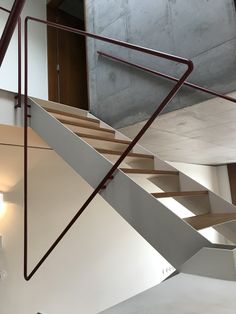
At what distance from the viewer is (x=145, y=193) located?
1.73m

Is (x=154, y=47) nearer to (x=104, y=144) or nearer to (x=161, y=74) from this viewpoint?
(x=161, y=74)

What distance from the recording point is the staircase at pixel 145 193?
5.19 feet

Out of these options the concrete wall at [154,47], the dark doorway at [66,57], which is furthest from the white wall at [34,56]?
the concrete wall at [154,47]

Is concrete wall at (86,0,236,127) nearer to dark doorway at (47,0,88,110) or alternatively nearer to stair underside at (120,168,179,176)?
stair underside at (120,168,179,176)

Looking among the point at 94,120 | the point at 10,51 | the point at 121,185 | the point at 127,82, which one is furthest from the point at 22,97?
the point at 10,51

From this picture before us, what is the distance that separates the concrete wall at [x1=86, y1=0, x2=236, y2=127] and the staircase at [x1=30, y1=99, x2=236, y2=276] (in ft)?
1.28

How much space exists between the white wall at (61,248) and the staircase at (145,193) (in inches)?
39.0

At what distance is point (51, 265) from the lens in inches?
133

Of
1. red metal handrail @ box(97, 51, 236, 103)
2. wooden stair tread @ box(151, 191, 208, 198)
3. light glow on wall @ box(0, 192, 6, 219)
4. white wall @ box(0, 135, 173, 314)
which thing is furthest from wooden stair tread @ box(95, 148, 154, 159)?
light glow on wall @ box(0, 192, 6, 219)

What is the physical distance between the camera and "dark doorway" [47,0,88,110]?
4793 millimetres

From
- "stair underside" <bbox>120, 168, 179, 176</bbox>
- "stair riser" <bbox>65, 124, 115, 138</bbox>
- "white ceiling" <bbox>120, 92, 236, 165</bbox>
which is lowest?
"stair underside" <bbox>120, 168, 179, 176</bbox>

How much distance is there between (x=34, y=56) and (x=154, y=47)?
2.54 m

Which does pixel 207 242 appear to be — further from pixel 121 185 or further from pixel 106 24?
pixel 106 24

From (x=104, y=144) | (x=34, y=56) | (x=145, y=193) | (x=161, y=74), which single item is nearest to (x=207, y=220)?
(x=145, y=193)
